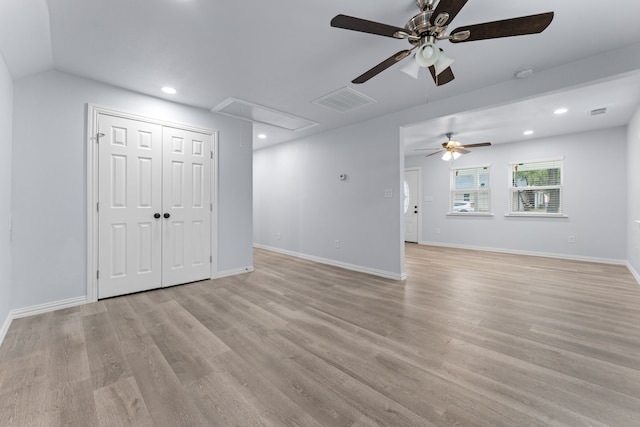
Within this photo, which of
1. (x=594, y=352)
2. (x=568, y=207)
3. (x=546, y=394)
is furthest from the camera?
(x=568, y=207)

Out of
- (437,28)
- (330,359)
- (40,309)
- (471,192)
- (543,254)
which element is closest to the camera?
(437,28)

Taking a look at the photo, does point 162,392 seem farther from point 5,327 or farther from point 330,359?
point 5,327

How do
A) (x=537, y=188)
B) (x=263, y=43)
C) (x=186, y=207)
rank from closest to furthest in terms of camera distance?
(x=263, y=43) → (x=186, y=207) → (x=537, y=188)

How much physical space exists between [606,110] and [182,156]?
643 cm

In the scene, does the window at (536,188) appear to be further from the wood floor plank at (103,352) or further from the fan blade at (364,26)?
the wood floor plank at (103,352)

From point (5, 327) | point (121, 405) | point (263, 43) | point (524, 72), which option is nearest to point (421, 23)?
point (263, 43)

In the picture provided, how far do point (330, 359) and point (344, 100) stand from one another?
313cm

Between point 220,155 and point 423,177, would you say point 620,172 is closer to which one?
point 423,177

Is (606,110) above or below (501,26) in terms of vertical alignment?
above

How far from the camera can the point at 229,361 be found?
192 centimetres

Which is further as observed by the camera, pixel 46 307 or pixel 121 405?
pixel 46 307

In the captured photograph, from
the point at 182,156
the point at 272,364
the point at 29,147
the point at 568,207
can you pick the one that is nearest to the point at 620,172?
the point at 568,207

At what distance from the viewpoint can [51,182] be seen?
2822 mm

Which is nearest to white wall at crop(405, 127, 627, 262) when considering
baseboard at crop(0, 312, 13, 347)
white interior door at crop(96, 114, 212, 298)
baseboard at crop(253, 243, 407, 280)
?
baseboard at crop(253, 243, 407, 280)
